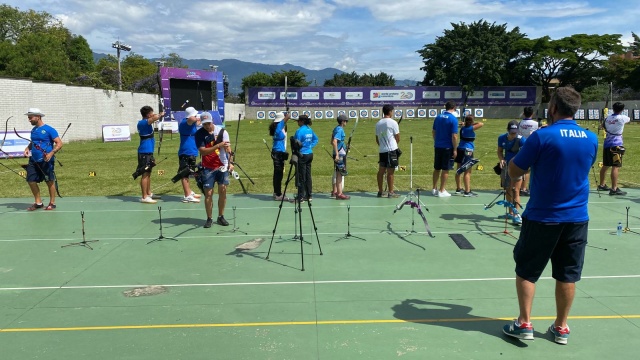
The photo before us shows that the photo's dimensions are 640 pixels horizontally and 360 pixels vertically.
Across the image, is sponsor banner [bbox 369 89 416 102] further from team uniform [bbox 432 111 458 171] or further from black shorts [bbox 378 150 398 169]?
black shorts [bbox 378 150 398 169]

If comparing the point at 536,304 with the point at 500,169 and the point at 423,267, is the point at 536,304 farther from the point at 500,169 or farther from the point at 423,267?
the point at 500,169

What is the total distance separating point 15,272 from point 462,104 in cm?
6076

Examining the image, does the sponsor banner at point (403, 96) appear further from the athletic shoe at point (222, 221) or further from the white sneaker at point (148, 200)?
the athletic shoe at point (222, 221)

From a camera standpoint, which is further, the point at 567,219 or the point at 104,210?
the point at 104,210

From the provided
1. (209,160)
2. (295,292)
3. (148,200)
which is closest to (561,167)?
(295,292)

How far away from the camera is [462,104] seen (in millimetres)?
61969

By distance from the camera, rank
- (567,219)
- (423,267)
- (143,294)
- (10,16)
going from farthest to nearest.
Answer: (10,16) → (423,267) → (143,294) → (567,219)

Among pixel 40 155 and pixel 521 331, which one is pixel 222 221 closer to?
pixel 40 155

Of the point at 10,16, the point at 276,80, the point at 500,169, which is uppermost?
the point at 10,16

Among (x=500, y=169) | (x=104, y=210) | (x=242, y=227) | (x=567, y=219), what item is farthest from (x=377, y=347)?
(x=104, y=210)

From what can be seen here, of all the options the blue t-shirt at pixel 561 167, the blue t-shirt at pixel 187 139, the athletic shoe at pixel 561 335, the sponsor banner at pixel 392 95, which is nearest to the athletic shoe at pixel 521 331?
the athletic shoe at pixel 561 335

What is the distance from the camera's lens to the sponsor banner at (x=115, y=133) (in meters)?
31.0

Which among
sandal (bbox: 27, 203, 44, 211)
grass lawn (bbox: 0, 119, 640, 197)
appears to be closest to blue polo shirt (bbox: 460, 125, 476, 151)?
grass lawn (bbox: 0, 119, 640, 197)

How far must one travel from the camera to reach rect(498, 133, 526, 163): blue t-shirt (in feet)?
28.0
